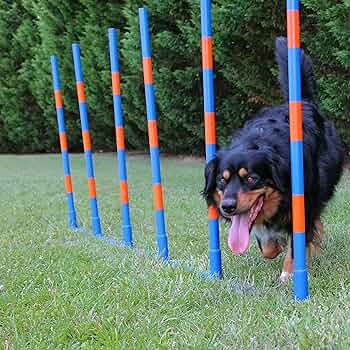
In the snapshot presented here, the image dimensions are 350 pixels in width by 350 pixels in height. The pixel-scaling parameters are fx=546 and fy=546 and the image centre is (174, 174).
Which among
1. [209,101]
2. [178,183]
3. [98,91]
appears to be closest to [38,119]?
[98,91]

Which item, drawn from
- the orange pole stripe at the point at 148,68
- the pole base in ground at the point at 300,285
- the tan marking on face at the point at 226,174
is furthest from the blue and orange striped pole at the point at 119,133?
the pole base in ground at the point at 300,285

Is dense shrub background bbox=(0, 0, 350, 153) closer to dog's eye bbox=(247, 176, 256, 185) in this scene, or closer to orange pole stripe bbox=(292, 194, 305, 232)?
dog's eye bbox=(247, 176, 256, 185)

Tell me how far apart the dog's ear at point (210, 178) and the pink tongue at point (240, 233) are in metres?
0.30

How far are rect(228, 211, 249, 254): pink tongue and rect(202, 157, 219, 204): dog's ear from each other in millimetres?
304

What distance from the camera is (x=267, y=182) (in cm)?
312

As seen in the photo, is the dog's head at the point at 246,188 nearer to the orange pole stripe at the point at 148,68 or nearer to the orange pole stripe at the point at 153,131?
the orange pole stripe at the point at 153,131

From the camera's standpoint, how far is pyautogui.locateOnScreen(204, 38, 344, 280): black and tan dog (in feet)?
10.1

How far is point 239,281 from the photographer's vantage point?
10.8ft

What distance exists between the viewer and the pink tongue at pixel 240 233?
315 cm

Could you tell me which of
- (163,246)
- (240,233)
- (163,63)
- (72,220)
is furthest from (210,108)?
(163,63)

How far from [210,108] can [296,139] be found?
2.51ft

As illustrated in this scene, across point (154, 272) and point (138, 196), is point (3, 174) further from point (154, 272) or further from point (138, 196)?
point (154, 272)

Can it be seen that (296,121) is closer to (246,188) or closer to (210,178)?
(246,188)

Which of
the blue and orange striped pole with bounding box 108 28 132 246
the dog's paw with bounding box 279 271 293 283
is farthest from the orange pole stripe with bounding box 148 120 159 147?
the dog's paw with bounding box 279 271 293 283
